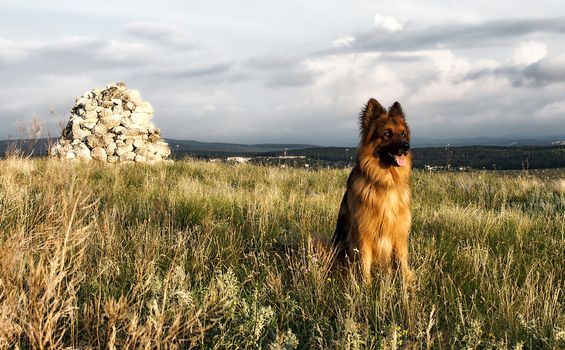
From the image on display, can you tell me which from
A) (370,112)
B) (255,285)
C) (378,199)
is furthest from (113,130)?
(255,285)

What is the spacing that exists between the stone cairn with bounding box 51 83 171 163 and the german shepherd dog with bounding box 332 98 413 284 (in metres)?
10.8

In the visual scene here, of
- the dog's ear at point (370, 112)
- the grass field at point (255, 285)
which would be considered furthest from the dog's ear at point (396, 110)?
the grass field at point (255, 285)

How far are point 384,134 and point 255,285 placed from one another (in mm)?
2093

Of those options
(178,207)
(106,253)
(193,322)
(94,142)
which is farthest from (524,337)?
(94,142)

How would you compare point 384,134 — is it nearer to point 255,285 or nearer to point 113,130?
point 255,285

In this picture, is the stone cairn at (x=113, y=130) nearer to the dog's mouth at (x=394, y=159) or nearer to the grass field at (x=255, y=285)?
the grass field at (x=255, y=285)

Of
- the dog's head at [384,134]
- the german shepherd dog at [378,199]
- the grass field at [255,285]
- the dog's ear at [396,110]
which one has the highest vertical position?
the dog's ear at [396,110]

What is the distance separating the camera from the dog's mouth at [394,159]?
440 cm

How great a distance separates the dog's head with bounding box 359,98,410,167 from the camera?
175 inches

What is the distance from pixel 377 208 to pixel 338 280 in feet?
2.66

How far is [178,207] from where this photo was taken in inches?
251

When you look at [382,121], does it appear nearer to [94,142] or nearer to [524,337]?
[524,337]

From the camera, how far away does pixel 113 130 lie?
14562 millimetres

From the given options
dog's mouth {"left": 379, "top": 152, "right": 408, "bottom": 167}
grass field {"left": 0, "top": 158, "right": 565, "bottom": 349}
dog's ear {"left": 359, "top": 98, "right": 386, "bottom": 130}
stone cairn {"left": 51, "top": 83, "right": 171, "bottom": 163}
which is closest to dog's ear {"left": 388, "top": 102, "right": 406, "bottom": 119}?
dog's ear {"left": 359, "top": 98, "right": 386, "bottom": 130}
